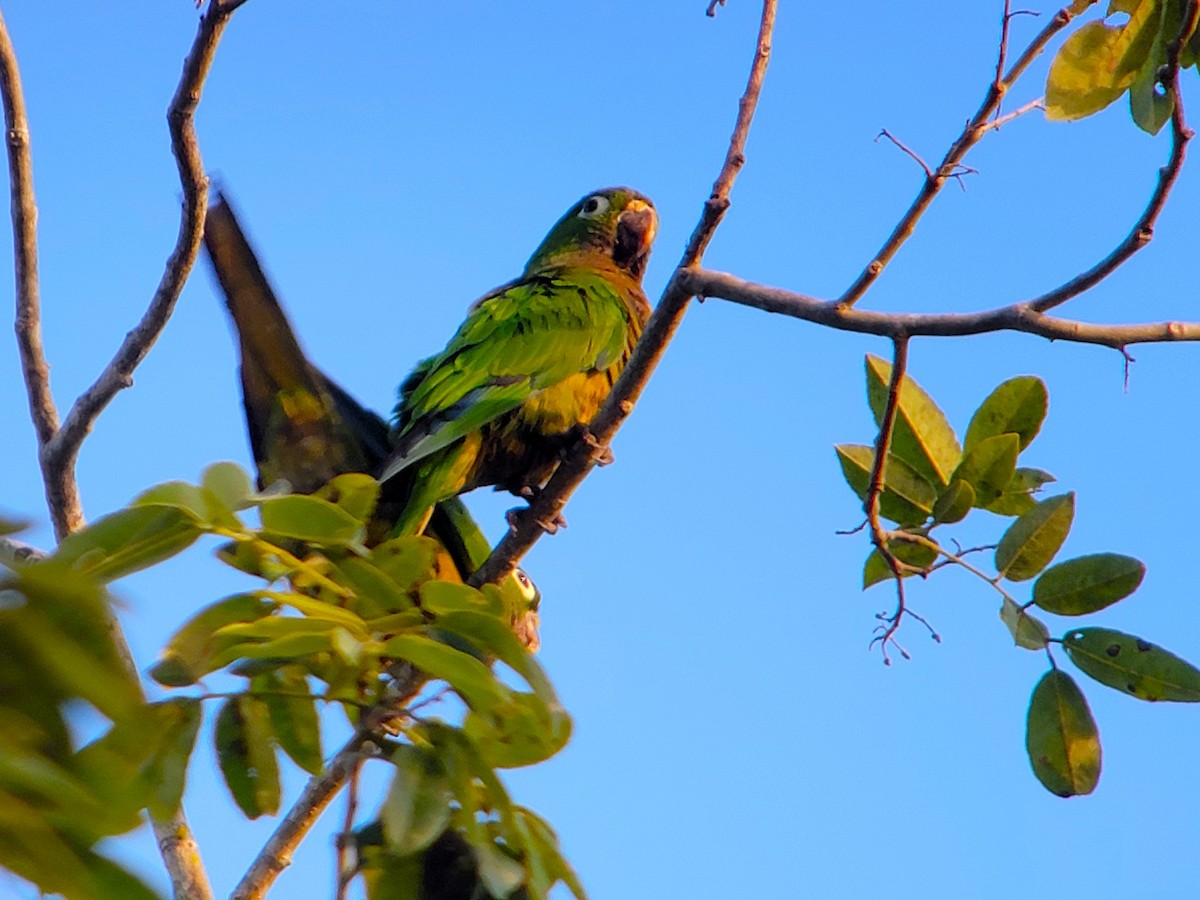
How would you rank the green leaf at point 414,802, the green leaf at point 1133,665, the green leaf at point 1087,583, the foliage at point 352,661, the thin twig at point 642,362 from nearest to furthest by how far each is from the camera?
the foliage at point 352,661
the green leaf at point 414,802
the green leaf at point 1133,665
the green leaf at point 1087,583
the thin twig at point 642,362

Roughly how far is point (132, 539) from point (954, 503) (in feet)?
5.37

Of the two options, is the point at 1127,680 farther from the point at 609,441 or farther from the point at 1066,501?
the point at 609,441

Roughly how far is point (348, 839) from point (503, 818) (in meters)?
0.19

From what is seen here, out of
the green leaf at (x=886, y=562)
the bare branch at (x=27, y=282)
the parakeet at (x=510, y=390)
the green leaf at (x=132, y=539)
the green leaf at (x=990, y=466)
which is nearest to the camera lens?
the green leaf at (x=132, y=539)

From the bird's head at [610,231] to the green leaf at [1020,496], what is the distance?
3.06m

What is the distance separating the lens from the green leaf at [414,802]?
142cm

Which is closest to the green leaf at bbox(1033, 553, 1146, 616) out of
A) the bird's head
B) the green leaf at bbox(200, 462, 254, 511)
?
the green leaf at bbox(200, 462, 254, 511)

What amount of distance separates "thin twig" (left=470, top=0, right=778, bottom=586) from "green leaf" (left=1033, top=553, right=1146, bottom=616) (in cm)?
100

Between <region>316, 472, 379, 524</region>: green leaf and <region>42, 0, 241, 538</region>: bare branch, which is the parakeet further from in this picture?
<region>316, 472, 379, 524</region>: green leaf

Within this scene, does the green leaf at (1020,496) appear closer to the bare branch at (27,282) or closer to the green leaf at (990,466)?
the green leaf at (990,466)

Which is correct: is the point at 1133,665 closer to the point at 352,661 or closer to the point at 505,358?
the point at 352,661

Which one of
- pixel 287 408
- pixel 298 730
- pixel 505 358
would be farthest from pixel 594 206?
pixel 298 730

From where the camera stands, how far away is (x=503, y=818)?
150 centimetres

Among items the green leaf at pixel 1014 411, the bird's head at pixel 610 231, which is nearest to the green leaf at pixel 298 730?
the green leaf at pixel 1014 411
